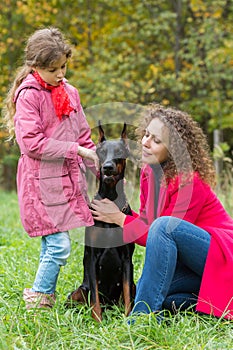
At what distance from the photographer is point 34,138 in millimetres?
3381

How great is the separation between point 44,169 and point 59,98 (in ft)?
1.54

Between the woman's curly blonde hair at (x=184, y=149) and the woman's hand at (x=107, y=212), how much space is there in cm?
39

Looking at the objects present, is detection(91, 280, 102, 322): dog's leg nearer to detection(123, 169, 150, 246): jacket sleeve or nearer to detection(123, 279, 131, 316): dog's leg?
detection(123, 279, 131, 316): dog's leg

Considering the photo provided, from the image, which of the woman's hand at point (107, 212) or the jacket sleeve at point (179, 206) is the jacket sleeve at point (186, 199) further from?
the woman's hand at point (107, 212)

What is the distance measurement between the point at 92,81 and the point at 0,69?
3789 mm

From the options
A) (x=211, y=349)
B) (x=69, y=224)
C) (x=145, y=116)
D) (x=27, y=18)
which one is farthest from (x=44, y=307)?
(x=27, y=18)

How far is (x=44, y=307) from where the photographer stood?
3.41 m

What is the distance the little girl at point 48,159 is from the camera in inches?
135

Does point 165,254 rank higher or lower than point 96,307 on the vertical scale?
higher

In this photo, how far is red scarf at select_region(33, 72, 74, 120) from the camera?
3.51 metres

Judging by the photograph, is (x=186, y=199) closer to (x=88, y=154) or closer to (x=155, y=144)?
(x=155, y=144)

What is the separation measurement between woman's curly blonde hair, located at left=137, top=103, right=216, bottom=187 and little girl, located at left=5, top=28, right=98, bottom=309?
0.51 meters

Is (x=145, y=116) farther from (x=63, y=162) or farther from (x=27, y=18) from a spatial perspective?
(x=27, y=18)

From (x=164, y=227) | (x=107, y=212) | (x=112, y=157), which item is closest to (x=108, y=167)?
(x=112, y=157)
